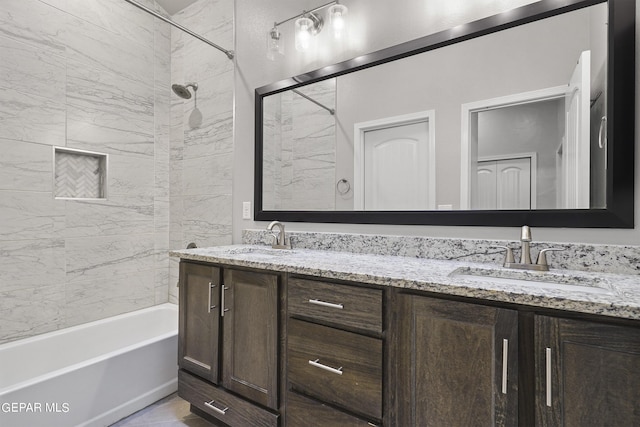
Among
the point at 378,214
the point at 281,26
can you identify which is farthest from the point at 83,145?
the point at 378,214

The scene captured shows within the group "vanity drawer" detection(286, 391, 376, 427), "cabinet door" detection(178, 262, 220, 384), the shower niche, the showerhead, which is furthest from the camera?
the showerhead

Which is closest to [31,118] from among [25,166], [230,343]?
[25,166]

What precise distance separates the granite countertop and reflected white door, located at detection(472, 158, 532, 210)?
0.27 m

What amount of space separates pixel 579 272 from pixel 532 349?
19.9 inches

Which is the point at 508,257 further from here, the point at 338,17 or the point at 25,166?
the point at 25,166

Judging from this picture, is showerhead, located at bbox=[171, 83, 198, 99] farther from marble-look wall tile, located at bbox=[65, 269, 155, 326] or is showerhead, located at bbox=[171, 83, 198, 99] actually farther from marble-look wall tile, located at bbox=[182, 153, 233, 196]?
marble-look wall tile, located at bbox=[65, 269, 155, 326]

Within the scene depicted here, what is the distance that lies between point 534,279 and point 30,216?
8.88 ft

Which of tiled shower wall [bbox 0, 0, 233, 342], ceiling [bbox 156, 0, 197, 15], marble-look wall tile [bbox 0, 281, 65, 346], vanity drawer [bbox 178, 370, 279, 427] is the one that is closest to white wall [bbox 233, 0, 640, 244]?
tiled shower wall [bbox 0, 0, 233, 342]

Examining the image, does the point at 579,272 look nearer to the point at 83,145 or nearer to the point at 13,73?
the point at 83,145

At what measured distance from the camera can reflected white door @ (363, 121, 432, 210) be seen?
1.56 m

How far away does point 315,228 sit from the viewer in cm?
192

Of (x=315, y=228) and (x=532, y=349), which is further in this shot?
(x=315, y=228)

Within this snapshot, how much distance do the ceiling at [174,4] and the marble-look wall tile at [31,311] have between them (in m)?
2.34

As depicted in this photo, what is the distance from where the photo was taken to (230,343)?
4.95 ft
